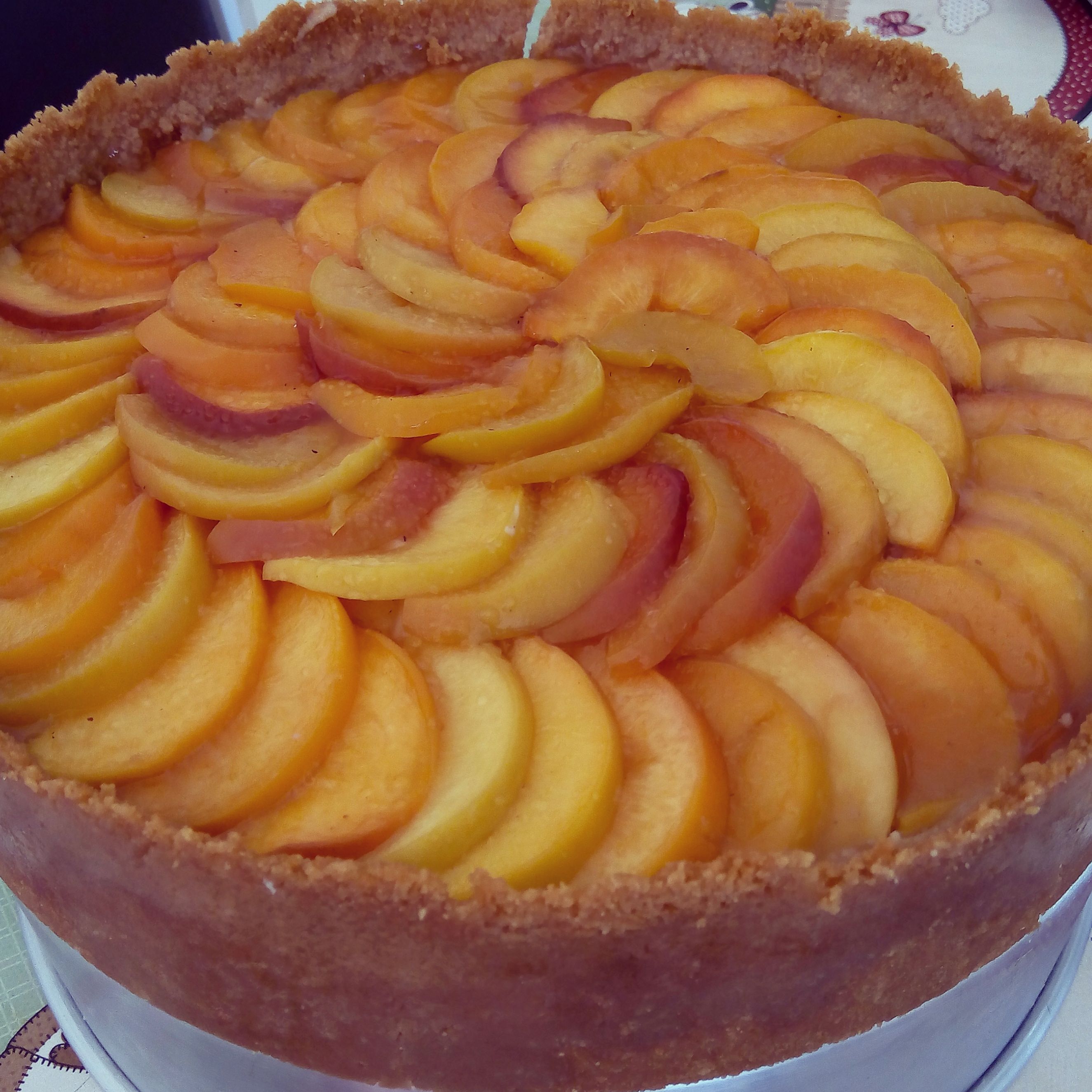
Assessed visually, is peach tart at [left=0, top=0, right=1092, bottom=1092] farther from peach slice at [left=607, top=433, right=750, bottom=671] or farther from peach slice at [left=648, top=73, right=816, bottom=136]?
peach slice at [left=648, top=73, right=816, bottom=136]

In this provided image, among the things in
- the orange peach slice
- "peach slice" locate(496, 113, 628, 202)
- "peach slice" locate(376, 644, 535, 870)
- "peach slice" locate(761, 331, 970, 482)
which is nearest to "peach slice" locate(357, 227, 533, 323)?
"peach slice" locate(496, 113, 628, 202)

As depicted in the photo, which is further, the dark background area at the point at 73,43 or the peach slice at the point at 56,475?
the dark background area at the point at 73,43

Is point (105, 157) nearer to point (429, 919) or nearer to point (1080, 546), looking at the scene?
point (429, 919)

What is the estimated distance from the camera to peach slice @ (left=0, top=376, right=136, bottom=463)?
162 cm

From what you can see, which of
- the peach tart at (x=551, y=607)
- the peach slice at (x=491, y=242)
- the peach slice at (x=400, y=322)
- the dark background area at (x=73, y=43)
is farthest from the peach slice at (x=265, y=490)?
the dark background area at (x=73, y=43)

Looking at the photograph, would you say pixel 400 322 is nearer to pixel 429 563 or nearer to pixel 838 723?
pixel 429 563

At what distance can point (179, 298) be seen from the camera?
181 cm

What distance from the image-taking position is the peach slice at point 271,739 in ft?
4.09

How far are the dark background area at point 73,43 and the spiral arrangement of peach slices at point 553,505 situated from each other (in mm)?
1336

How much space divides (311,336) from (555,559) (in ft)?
1.97

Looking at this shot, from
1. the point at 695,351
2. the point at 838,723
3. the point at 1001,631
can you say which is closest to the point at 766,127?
the point at 695,351

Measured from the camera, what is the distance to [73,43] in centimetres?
321

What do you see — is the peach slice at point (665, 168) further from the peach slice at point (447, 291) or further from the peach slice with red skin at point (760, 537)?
the peach slice with red skin at point (760, 537)

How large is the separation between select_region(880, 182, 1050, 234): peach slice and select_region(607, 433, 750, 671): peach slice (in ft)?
2.66
